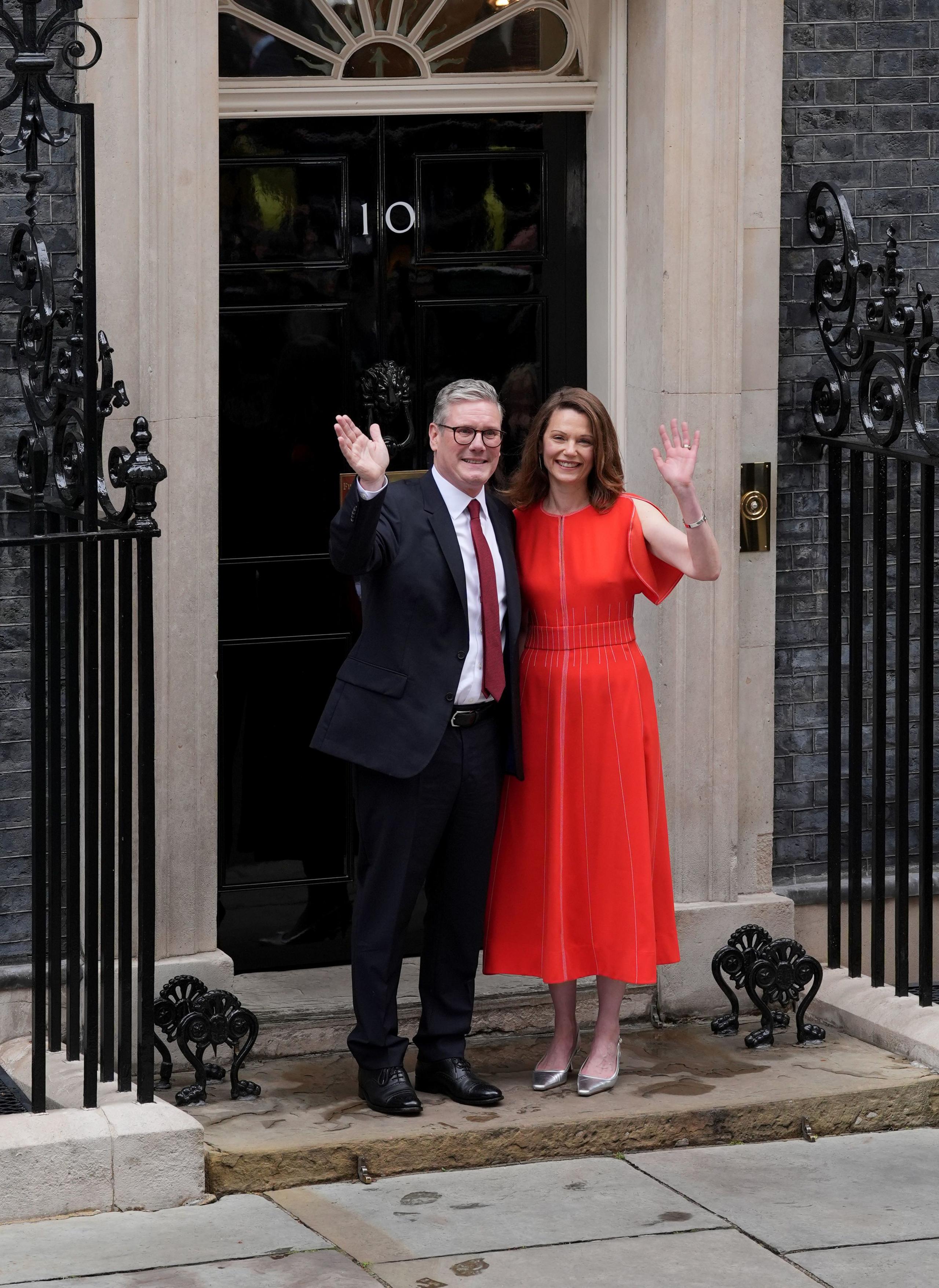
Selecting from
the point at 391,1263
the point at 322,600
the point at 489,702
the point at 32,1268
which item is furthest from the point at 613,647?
the point at 32,1268

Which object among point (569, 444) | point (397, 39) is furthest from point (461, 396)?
point (397, 39)

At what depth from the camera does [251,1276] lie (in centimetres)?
485

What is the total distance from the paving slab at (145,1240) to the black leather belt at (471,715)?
1.34m

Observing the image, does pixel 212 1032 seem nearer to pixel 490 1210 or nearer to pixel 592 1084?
pixel 490 1210

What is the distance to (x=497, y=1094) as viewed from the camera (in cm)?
581

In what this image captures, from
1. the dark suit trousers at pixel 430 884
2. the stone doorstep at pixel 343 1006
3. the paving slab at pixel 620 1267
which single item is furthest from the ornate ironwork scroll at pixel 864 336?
the paving slab at pixel 620 1267

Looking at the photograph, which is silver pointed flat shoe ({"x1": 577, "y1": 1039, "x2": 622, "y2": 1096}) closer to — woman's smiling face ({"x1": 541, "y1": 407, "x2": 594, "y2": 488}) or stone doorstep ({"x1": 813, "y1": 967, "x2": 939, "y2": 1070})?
stone doorstep ({"x1": 813, "y1": 967, "x2": 939, "y2": 1070})

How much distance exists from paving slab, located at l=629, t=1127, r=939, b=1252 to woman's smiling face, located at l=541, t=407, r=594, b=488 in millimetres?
1862

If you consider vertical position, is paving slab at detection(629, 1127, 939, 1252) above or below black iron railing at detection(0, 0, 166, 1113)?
below

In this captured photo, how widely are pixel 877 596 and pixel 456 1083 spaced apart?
6.30ft

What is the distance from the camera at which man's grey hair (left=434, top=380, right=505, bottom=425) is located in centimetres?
553

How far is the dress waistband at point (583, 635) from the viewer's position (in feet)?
19.0

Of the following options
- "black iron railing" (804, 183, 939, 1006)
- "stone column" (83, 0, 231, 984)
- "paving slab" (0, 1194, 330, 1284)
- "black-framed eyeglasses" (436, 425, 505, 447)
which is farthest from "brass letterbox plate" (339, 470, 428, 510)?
"paving slab" (0, 1194, 330, 1284)

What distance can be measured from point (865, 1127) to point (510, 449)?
2.39 m
